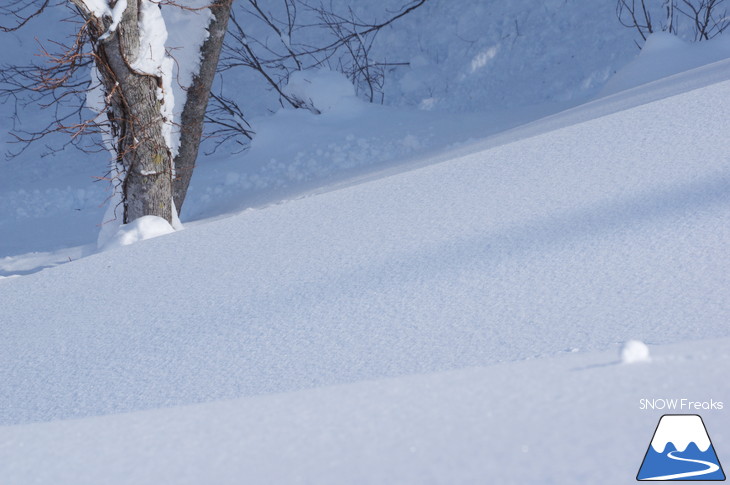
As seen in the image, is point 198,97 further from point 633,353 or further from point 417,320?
point 633,353

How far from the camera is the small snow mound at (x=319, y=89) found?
22.6 ft

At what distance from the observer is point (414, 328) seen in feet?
5.05

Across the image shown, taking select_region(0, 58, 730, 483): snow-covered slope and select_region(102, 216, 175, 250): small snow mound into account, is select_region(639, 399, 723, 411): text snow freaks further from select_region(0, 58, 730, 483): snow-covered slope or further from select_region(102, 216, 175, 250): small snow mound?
select_region(102, 216, 175, 250): small snow mound

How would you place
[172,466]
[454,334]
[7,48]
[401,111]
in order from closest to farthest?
[172,466]
[454,334]
[401,111]
[7,48]

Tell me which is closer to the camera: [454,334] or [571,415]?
[571,415]

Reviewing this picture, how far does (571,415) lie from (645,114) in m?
1.79

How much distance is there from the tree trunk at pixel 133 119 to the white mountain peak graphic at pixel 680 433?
9.35 feet

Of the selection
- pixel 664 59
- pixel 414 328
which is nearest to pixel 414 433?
pixel 414 328

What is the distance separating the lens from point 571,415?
902mm

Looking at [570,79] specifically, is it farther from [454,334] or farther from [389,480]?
[389,480]

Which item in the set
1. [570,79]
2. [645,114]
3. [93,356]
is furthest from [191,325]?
[570,79]

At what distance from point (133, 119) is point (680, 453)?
3.02 metres

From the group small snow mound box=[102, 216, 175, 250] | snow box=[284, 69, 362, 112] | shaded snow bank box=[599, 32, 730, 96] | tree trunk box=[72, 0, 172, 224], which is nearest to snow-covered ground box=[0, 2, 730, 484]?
small snow mound box=[102, 216, 175, 250]

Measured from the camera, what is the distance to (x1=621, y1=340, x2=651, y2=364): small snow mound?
3.44 feet
